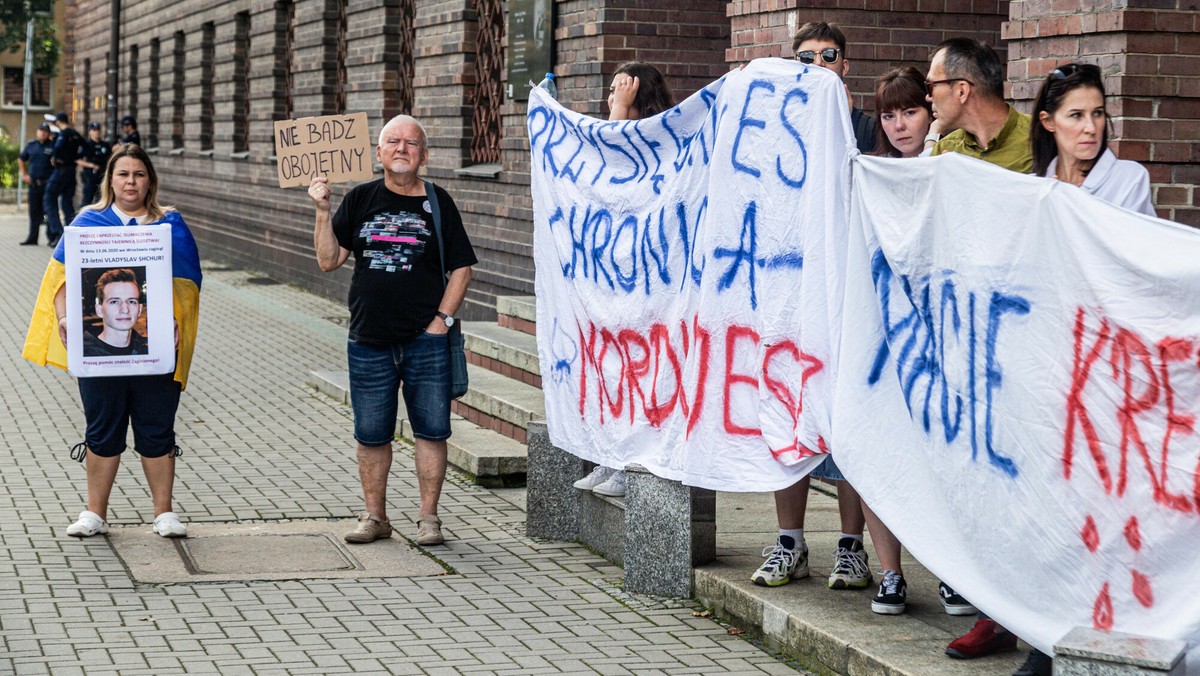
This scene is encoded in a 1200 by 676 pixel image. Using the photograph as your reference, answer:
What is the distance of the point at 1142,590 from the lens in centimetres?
434

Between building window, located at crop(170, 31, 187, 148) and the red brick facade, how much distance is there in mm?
36

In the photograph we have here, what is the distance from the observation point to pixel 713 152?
607 centimetres

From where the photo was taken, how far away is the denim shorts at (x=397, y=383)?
7273 mm

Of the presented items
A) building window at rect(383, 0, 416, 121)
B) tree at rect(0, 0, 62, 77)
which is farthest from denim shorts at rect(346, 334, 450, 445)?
tree at rect(0, 0, 62, 77)

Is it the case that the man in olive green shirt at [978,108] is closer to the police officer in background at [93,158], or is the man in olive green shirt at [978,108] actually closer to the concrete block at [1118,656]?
the concrete block at [1118,656]

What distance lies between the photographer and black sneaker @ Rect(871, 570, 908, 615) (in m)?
5.50

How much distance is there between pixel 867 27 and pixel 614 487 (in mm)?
3091

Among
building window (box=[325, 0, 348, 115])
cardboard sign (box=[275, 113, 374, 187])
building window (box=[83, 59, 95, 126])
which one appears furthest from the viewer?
building window (box=[83, 59, 95, 126])

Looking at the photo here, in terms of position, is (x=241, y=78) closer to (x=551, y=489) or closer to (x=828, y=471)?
(x=551, y=489)

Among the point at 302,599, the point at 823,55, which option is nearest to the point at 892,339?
the point at 823,55

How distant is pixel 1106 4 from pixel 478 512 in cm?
373

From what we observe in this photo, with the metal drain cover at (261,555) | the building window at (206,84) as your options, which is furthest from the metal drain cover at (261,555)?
the building window at (206,84)

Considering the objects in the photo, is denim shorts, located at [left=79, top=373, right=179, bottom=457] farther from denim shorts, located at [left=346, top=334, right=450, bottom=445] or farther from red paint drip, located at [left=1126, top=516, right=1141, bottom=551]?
red paint drip, located at [left=1126, top=516, right=1141, bottom=551]

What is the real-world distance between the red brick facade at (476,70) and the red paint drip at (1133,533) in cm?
235
